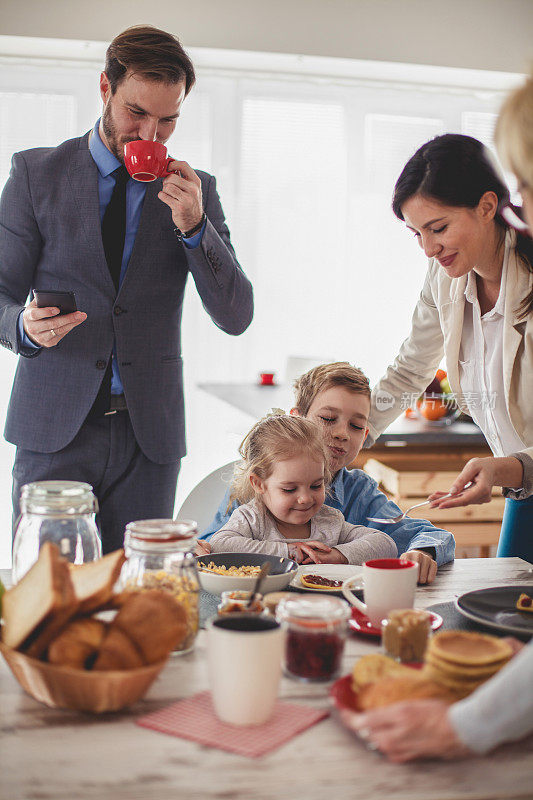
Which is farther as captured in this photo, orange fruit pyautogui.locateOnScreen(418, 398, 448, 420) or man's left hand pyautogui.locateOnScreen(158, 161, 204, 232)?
orange fruit pyautogui.locateOnScreen(418, 398, 448, 420)

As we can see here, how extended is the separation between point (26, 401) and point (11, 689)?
1207 mm

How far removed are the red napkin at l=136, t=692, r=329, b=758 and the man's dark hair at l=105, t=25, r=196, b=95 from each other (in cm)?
148

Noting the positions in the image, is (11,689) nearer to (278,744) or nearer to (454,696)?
(278,744)

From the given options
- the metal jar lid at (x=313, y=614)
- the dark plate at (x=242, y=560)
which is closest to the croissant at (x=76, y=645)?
the metal jar lid at (x=313, y=614)

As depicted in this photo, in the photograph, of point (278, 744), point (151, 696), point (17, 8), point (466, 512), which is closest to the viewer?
point (278, 744)

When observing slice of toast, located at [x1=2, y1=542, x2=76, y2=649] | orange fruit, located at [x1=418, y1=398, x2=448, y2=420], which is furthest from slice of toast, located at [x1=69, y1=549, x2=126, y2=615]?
orange fruit, located at [x1=418, y1=398, x2=448, y2=420]

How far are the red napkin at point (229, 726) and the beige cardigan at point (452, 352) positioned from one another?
108 centimetres

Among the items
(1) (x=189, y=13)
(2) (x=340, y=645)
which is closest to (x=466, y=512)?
(2) (x=340, y=645)

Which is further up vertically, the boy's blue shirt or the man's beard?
the man's beard

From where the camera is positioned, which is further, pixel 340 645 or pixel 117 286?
pixel 117 286

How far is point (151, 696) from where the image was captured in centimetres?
96

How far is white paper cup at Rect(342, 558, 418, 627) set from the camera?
117 cm

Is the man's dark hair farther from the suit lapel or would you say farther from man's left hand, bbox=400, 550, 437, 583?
man's left hand, bbox=400, 550, 437, 583

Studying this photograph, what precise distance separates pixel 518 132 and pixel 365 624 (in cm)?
73
